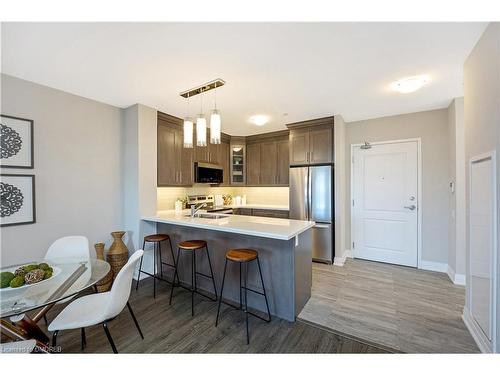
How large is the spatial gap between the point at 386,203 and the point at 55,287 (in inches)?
173

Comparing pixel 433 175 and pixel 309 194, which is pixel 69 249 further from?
pixel 433 175

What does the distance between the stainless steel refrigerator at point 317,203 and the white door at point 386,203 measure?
672mm

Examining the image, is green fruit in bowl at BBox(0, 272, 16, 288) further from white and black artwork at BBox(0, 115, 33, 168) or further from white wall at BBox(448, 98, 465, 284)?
white wall at BBox(448, 98, 465, 284)

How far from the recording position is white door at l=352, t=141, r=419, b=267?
142 inches

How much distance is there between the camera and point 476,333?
1879mm

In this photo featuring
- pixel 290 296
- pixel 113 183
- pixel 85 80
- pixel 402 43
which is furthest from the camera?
pixel 113 183

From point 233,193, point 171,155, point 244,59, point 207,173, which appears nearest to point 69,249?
point 171,155

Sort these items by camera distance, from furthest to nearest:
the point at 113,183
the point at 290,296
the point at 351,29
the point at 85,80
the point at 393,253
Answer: the point at 393,253
the point at 113,183
the point at 85,80
the point at 290,296
the point at 351,29

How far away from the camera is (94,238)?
117 inches

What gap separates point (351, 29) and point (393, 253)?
11.8 ft

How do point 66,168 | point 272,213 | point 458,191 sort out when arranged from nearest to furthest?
point 66,168 → point 458,191 → point 272,213
